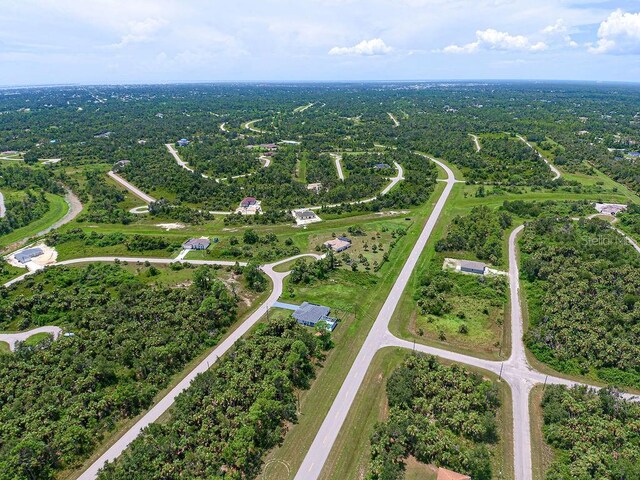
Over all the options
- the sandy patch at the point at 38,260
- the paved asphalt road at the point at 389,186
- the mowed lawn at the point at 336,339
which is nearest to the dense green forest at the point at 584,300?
the mowed lawn at the point at 336,339

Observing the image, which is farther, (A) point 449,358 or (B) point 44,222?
(B) point 44,222

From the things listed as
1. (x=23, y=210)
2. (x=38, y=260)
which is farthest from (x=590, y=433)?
(x=23, y=210)

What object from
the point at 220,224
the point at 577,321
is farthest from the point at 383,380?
the point at 220,224

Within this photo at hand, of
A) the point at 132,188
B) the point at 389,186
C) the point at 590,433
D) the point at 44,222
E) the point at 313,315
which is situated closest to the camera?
the point at 590,433

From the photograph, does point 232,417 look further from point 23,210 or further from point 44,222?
point 23,210

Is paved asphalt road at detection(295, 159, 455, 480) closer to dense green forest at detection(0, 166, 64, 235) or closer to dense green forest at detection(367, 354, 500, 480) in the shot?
dense green forest at detection(367, 354, 500, 480)

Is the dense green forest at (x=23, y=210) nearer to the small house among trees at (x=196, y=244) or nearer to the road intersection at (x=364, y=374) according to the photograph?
the road intersection at (x=364, y=374)

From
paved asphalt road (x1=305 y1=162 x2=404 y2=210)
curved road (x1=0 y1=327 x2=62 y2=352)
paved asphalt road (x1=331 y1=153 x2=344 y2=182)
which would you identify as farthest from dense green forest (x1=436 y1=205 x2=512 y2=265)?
curved road (x1=0 y1=327 x2=62 y2=352)
